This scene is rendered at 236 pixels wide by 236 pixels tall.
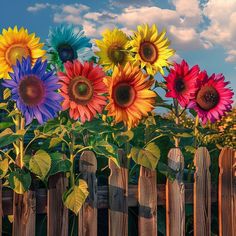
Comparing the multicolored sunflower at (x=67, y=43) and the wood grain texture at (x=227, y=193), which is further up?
the multicolored sunflower at (x=67, y=43)

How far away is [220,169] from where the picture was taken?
468 centimetres

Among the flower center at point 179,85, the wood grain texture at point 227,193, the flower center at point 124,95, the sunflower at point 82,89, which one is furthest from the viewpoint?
the wood grain texture at point 227,193

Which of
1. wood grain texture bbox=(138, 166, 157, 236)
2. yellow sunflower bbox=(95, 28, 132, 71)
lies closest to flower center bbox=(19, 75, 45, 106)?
yellow sunflower bbox=(95, 28, 132, 71)

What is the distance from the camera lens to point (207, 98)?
→ 3961mm

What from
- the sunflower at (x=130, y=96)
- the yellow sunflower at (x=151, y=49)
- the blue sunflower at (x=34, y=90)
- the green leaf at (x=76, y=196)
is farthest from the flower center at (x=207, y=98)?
the blue sunflower at (x=34, y=90)

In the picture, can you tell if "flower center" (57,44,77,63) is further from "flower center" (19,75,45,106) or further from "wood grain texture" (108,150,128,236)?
"wood grain texture" (108,150,128,236)

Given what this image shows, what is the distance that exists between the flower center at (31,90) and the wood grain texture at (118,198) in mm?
949

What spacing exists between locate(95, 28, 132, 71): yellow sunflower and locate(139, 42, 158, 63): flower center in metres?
0.10

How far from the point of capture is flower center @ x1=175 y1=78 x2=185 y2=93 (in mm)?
3779

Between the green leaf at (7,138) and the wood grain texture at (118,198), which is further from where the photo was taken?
the wood grain texture at (118,198)

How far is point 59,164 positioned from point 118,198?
0.67 metres

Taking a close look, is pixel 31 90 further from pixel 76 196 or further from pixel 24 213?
pixel 24 213

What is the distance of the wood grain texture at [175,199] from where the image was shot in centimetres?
419

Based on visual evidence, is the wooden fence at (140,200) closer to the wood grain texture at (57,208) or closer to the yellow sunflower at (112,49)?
the wood grain texture at (57,208)
